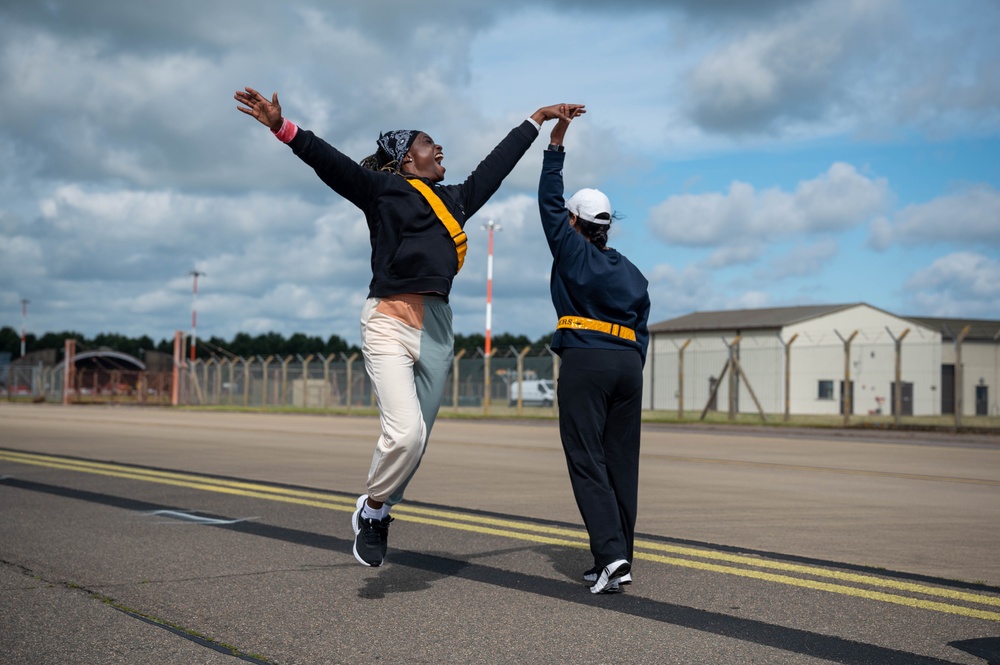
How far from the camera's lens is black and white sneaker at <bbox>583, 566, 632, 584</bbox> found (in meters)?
4.69

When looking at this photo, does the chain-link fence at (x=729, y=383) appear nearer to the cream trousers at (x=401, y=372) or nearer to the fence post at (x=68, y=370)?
the fence post at (x=68, y=370)

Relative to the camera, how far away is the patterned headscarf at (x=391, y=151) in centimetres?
493

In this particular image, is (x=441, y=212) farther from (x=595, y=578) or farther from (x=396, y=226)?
(x=595, y=578)

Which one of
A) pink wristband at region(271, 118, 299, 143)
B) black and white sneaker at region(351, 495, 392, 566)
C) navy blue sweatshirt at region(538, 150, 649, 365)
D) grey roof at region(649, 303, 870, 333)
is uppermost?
grey roof at region(649, 303, 870, 333)

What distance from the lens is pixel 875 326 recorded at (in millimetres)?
56344

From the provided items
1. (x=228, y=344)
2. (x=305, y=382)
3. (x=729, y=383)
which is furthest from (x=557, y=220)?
(x=228, y=344)

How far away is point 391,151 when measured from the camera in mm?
4945

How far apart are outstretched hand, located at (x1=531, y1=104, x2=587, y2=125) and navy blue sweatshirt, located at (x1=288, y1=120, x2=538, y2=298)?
2.30 ft

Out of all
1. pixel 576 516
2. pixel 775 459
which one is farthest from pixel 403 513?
pixel 775 459

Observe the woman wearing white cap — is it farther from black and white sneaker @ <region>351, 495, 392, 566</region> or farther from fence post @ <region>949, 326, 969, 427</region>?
fence post @ <region>949, 326, 969, 427</region>

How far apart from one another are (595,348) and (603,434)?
41 centimetres

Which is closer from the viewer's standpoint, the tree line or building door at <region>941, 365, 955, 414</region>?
building door at <region>941, 365, 955, 414</region>

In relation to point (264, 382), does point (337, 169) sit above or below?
above

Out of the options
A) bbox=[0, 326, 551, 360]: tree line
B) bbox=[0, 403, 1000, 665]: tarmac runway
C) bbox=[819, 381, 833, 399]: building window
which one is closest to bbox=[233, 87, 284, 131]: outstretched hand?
bbox=[0, 403, 1000, 665]: tarmac runway
